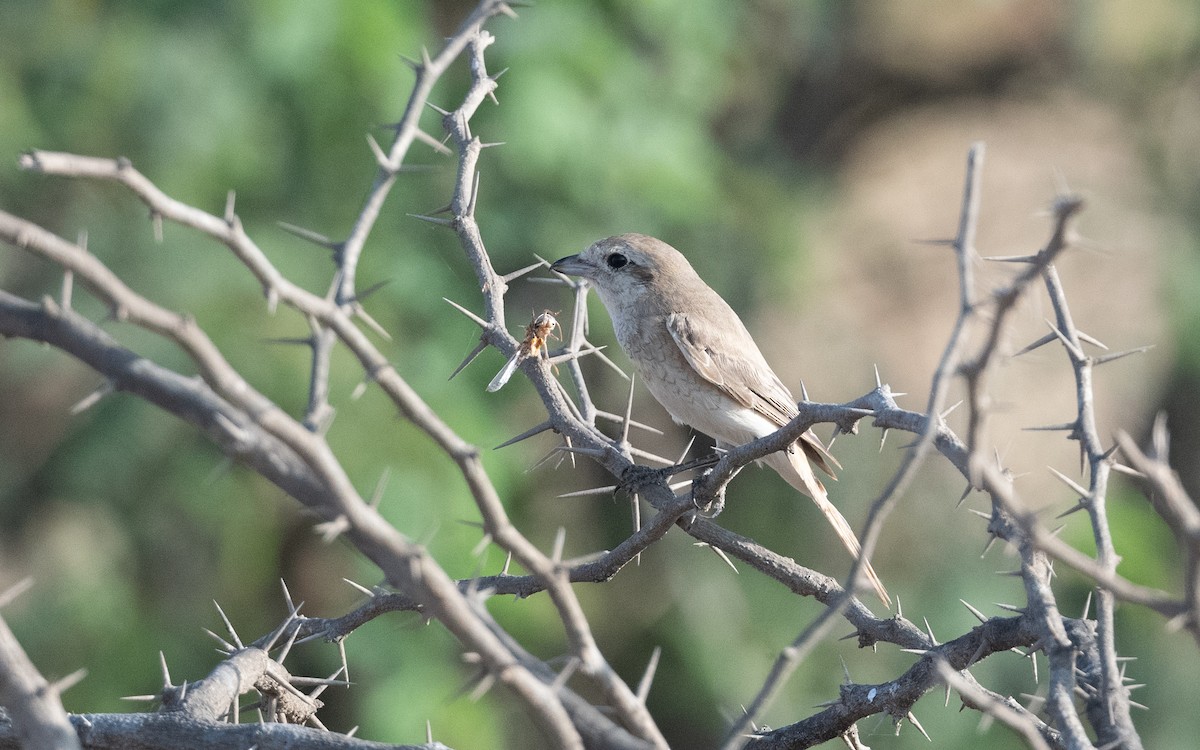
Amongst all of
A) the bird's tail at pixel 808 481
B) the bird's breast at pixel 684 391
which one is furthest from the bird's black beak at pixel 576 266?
the bird's tail at pixel 808 481

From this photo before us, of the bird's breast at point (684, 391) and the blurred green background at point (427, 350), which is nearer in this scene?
the bird's breast at point (684, 391)

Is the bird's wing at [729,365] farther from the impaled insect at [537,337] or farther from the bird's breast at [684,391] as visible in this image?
the impaled insect at [537,337]

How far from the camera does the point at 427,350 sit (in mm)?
6832

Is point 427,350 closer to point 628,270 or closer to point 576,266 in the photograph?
point 576,266

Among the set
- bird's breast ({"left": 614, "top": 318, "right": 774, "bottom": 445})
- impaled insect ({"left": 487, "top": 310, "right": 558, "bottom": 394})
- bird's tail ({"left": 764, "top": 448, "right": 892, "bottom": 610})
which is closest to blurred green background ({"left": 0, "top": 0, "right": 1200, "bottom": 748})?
bird's breast ({"left": 614, "top": 318, "right": 774, "bottom": 445})

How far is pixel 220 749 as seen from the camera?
232 cm

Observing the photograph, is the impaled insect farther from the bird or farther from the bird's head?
the bird's head

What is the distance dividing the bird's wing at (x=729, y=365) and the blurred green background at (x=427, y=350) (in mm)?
1499

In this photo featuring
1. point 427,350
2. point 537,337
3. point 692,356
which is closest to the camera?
point 537,337

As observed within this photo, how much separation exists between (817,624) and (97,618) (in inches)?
236

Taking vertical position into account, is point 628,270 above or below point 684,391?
above

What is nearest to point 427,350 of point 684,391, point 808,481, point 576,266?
point 576,266

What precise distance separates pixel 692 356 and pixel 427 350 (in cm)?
A: 224

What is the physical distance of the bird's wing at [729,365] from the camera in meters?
5.02
